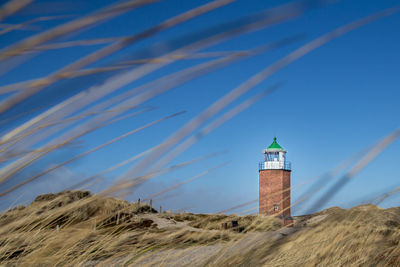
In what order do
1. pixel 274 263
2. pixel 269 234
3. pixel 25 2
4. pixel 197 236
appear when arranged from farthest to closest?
pixel 197 236, pixel 274 263, pixel 269 234, pixel 25 2

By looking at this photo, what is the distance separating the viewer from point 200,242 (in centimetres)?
145

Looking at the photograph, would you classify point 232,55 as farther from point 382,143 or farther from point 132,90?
point 382,143

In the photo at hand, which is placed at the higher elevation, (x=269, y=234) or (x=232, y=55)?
(x=232, y=55)

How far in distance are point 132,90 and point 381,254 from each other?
1.66 metres

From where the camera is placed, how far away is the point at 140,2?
397mm

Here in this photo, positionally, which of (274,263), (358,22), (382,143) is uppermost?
(358,22)

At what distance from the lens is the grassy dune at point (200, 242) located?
4.17 ft

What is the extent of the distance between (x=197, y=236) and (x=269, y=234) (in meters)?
0.41

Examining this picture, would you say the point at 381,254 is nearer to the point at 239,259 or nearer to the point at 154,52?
the point at 239,259

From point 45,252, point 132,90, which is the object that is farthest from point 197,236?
point 132,90

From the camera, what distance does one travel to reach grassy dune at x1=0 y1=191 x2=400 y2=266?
127cm

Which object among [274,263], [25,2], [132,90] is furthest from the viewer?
[274,263]

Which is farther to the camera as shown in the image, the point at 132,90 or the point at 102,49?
the point at 132,90

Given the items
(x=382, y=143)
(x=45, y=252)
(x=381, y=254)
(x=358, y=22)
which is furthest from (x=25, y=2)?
(x=381, y=254)
